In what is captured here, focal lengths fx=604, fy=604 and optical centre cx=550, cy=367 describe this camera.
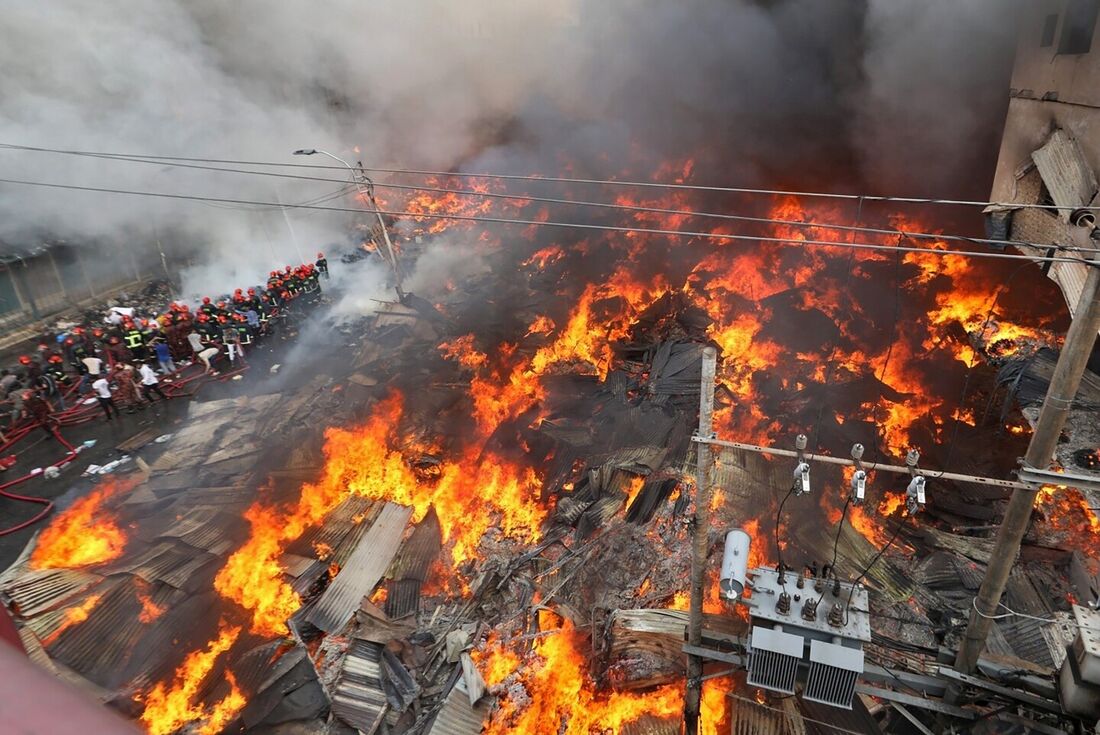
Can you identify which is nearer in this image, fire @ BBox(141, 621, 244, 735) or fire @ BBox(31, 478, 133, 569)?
fire @ BBox(141, 621, 244, 735)

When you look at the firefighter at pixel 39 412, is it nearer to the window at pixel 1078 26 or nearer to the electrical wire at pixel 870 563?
the electrical wire at pixel 870 563

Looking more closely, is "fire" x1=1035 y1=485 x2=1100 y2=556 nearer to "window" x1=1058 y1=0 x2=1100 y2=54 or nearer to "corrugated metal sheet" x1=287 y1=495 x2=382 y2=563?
"window" x1=1058 y1=0 x2=1100 y2=54

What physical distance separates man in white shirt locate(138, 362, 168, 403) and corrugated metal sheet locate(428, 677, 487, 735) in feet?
38.2

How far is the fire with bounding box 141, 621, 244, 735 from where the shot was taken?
8641 mm

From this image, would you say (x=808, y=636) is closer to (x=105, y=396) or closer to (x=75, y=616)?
(x=75, y=616)

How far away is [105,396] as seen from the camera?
14555 millimetres

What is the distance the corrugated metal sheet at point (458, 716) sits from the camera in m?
8.33

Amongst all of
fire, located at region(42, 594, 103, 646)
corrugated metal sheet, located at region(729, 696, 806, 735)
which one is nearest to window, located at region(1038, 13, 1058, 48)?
corrugated metal sheet, located at region(729, 696, 806, 735)

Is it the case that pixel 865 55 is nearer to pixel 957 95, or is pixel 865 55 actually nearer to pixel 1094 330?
pixel 957 95

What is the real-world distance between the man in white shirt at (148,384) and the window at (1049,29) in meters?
20.3

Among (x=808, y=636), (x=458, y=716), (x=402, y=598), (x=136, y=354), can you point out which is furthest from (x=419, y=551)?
(x=136, y=354)

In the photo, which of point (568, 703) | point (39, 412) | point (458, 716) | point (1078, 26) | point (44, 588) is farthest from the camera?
point (39, 412)

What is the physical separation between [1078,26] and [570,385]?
36.5 feet

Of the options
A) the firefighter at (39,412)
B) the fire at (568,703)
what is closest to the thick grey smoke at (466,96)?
the firefighter at (39,412)
